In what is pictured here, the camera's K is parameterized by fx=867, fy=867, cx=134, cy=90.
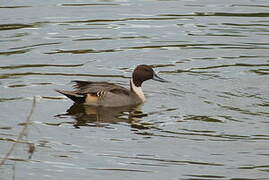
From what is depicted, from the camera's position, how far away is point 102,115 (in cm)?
1412

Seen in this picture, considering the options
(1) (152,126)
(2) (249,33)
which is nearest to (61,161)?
(1) (152,126)

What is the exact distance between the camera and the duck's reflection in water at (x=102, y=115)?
13562mm

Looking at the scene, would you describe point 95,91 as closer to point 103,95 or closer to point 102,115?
point 103,95

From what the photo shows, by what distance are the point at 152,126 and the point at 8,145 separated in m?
2.30

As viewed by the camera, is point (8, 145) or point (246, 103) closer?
point (8, 145)

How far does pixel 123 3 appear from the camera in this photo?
2208 centimetres

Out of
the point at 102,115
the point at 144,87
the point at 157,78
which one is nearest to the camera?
the point at 102,115

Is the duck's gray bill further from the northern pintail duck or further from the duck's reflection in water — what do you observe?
the duck's reflection in water

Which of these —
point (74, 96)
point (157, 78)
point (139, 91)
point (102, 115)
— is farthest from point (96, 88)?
point (157, 78)

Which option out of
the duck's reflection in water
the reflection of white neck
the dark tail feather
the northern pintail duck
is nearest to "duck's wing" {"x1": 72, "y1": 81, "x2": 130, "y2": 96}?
the northern pintail duck

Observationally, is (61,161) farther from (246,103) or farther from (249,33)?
(249,33)

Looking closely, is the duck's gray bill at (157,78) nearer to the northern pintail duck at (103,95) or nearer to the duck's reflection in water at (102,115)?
the northern pintail duck at (103,95)

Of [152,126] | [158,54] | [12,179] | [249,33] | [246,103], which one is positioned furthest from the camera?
[249,33]

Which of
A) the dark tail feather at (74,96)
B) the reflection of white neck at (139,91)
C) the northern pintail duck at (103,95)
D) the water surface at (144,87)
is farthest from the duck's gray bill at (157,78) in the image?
the dark tail feather at (74,96)
